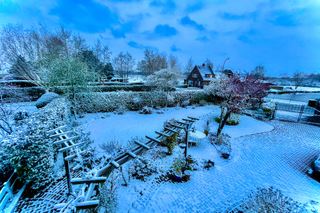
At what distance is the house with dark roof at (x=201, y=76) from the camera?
29.2 meters

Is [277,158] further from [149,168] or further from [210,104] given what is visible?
[210,104]

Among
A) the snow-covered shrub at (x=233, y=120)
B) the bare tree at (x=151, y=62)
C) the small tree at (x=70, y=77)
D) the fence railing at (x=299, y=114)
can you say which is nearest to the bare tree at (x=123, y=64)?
the bare tree at (x=151, y=62)

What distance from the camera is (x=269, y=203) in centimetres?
374

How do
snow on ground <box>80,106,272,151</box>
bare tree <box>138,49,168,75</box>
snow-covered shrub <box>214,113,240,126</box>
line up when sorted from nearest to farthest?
snow on ground <box>80,106,272,151</box>, snow-covered shrub <box>214,113,240,126</box>, bare tree <box>138,49,168,75</box>

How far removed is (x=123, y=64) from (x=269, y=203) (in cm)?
3400

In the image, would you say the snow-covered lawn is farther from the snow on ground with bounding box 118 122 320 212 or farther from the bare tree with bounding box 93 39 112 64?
the bare tree with bounding box 93 39 112 64

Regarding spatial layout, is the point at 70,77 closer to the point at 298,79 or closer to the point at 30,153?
the point at 30,153

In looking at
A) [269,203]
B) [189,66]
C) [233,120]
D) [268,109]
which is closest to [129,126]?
[269,203]

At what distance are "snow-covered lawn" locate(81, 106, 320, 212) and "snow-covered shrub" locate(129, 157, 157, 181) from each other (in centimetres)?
24

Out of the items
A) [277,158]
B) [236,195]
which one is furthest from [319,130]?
[236,195]

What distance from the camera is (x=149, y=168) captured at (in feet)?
17.8

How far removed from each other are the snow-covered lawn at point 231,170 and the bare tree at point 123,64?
80.7 feet

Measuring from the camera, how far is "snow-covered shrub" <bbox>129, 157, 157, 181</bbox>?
16.7ft

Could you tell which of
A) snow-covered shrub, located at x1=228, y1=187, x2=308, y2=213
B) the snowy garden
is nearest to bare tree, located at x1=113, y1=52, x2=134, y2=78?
the snowy garden
